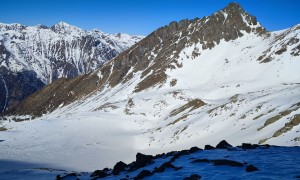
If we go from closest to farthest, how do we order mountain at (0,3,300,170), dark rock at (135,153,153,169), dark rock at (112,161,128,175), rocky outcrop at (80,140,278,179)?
rocky outcrop at (80,140,278,179), dark rock at (112,161,128,175), dark rock at (135,153,153,169), mountain at (0,3,300,170)

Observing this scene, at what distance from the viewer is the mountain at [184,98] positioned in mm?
33156

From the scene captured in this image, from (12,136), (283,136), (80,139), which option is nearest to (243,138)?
(283,136)

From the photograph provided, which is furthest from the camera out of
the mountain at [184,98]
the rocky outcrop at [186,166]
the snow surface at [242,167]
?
the mountain at [184,98]

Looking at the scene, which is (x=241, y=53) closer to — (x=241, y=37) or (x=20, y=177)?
(x=241, y=37)

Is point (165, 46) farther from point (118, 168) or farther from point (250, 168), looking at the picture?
point (250, 168)

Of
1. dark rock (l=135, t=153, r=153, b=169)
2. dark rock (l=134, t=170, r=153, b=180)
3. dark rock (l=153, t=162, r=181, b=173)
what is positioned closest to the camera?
dark rock (l=134, t=170, r=153, b=180)

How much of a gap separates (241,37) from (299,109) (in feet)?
329

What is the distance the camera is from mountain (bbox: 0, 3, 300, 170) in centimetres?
3316

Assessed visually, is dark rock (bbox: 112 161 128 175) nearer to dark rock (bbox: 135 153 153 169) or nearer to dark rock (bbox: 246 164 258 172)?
dark rock (bbox: 135 153 153 169)

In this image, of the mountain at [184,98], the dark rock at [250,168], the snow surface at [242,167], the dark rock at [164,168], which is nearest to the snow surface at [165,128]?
the mountain at [184,98]

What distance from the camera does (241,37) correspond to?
123 meters

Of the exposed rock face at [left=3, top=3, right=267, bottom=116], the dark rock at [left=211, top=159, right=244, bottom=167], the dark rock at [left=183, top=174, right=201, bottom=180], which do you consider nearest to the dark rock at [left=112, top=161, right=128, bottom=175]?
the dark rock at [left=211, top=159, right=244, bottom=167]

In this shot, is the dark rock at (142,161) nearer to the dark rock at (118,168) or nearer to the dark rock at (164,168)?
the dark rock at (118,168)

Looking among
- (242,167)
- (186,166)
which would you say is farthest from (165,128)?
(242,167)
